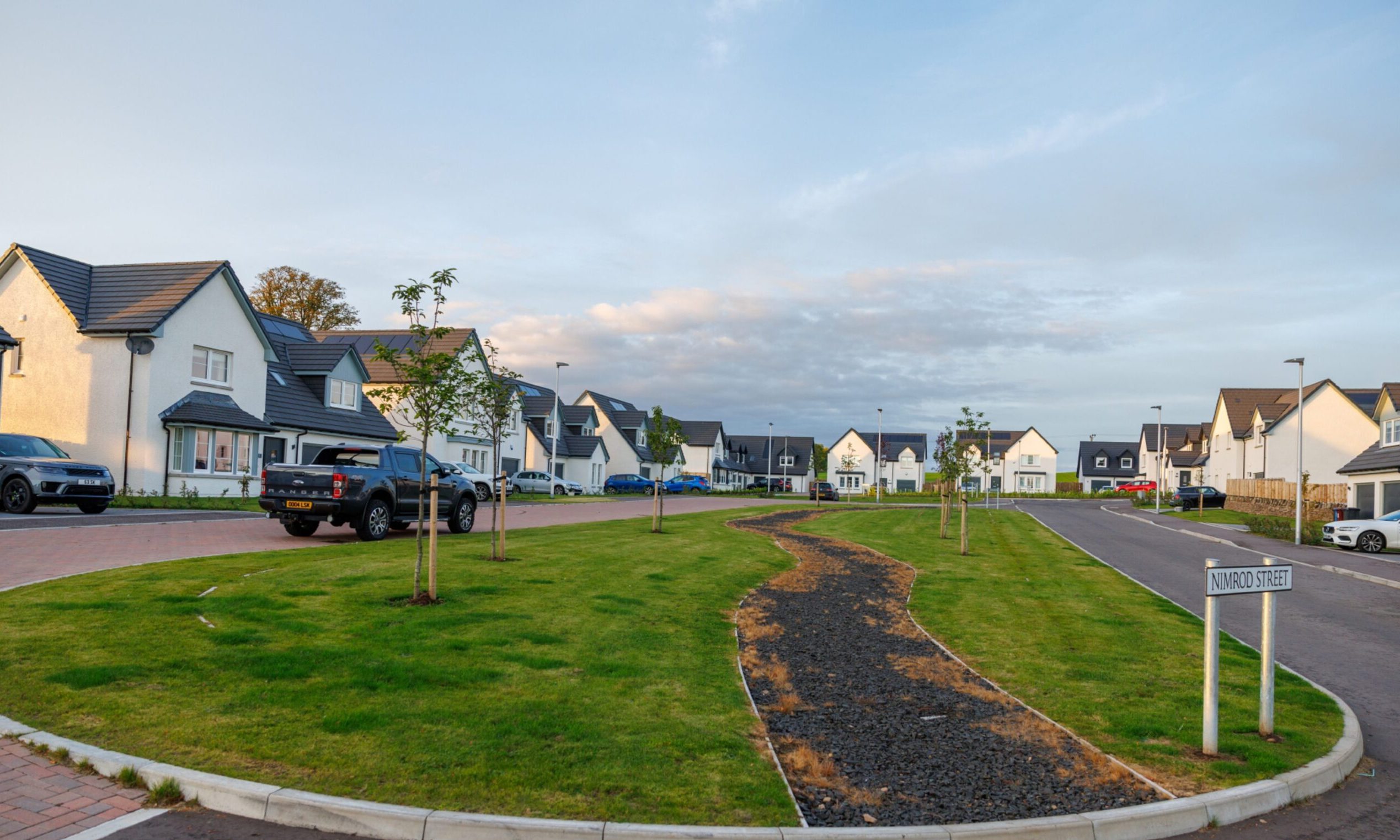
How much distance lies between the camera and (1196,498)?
57.8 m

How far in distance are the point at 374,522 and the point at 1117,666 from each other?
13.9 m

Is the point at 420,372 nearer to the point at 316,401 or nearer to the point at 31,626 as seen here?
the point at 31,626

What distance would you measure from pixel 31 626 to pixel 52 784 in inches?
158

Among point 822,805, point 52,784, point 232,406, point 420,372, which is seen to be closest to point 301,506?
point 420,372

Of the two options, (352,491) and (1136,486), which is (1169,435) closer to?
(1136,486)

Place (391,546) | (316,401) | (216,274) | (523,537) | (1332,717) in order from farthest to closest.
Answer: (316,401), (216,274), (523,537), (391,546), (1332,717)

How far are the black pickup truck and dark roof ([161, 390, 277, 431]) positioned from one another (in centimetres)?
1439

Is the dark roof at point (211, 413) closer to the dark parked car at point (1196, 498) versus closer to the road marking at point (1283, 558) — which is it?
the road marking at point (1283, 558)

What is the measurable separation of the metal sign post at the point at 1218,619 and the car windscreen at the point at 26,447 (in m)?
25.6

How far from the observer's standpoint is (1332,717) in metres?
7.63

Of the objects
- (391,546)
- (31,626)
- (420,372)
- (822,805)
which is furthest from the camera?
(391,546)

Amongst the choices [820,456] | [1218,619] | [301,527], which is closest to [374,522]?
[301,527]

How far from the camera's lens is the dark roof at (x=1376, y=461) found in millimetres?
36438

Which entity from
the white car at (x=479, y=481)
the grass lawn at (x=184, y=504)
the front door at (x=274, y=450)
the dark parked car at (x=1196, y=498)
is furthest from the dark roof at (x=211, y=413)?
the dark parked car at (x=1196, y=498)
